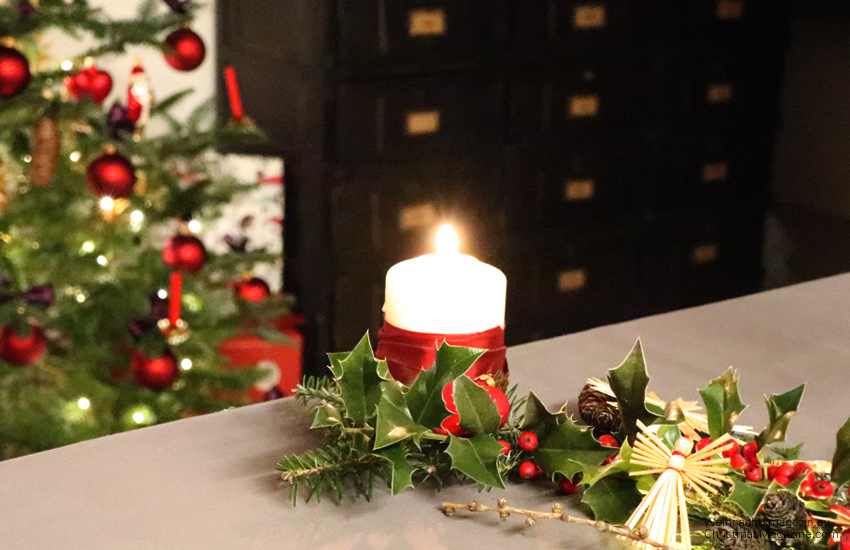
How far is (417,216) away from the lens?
6.53 ft

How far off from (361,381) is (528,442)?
0.32 ft

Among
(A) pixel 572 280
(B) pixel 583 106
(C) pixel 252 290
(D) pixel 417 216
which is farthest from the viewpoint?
(A) pixel 572 280

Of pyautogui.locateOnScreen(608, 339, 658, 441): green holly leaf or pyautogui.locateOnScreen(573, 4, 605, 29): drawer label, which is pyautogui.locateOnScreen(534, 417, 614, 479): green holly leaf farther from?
pyautogui.locateOnScreen(573, 4, 605, 29): drawer label

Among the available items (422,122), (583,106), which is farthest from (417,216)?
(583,106)

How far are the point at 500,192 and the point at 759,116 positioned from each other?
813 millimetres

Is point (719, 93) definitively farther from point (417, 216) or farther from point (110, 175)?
point (110, 175)

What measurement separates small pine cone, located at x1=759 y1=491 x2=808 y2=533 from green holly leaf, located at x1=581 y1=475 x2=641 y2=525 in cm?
6

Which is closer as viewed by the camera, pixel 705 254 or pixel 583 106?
pixel 583 106

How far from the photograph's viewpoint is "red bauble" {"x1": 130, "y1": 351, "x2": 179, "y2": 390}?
1.42m

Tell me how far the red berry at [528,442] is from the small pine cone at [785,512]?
0.12 metres

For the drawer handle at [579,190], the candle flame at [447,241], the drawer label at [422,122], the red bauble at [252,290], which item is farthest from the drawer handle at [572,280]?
the candle flame at [447,241]

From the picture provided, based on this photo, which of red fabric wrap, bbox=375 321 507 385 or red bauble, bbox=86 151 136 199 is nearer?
red fabric wrap, bbox=375 321 507 385

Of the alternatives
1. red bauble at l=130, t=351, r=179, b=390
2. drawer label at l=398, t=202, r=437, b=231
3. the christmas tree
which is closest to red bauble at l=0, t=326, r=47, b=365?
the christmas tree

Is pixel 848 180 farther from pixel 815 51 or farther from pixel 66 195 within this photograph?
pixel 66 195
